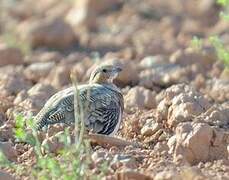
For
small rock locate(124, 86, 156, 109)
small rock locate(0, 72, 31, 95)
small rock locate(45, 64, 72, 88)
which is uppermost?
small rock locate(45, 64, 72, 88)

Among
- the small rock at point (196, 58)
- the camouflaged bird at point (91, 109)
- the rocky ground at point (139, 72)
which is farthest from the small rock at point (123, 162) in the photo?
the small rock at point (196, 58)

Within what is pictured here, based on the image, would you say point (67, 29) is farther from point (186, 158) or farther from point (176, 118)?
point (186, 158)

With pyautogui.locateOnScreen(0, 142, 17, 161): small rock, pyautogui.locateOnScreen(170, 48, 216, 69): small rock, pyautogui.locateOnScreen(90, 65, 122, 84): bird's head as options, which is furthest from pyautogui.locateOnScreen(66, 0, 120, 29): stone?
pyautogui.locateOnScreen(0, 142, 17, 161): small rock

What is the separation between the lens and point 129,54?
13.7m

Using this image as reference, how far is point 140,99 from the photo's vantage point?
10336mm

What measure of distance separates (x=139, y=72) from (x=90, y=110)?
3.85m

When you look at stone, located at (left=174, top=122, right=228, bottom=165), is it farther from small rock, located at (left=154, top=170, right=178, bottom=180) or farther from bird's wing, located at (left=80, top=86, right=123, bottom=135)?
bird's wing, located at (left=80, top=86, right=123, bottom=135)

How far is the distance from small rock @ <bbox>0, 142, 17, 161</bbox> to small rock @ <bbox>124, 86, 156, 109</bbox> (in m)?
2.61

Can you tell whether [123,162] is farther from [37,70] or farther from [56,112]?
[37,70]

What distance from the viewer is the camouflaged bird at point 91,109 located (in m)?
8.37

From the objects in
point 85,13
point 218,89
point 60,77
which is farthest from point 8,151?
point 85,13

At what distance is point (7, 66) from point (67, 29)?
6.77 feet

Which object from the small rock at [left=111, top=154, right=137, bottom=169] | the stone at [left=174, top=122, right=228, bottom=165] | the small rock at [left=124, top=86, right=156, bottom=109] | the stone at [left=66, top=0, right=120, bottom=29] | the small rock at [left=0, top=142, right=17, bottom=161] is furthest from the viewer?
the stone at [left=66, top=0, right=120, bottom=29]

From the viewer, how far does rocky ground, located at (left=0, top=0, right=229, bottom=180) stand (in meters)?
7.48
